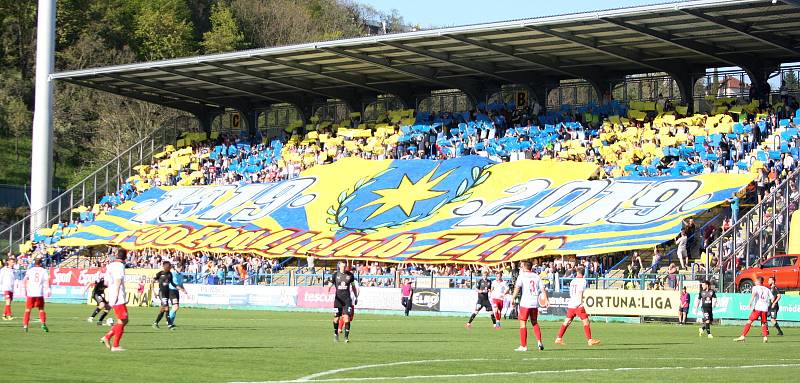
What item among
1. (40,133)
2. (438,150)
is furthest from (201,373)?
(40,133)

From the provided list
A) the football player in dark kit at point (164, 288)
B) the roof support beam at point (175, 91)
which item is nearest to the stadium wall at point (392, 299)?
the football player in dark kit at point (164, 288)

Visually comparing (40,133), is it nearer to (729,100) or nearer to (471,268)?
(471,268)

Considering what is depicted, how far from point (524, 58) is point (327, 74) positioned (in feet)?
42.5

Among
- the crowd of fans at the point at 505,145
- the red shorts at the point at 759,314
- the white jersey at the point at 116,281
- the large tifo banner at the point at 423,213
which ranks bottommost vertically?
the red shorts at the point at 759,314

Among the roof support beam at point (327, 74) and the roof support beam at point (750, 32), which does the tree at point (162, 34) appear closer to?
the roof support beam at point (327, 74)

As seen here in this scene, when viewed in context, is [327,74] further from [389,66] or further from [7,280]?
[7,280]

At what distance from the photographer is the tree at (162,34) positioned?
110375mm

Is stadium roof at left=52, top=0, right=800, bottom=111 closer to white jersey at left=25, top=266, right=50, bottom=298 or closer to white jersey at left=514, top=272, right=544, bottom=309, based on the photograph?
white jersey at left=514, top=272, right=544, bottom=309

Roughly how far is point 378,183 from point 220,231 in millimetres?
8322

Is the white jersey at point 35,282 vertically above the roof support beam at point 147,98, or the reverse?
the roof support beam at point 147,98

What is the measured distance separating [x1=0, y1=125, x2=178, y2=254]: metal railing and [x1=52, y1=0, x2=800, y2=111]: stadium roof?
2688mm

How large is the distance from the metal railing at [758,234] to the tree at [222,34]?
73.7m

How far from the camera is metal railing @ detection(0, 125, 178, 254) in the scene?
73250 millimetres

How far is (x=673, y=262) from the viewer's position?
154 ft
